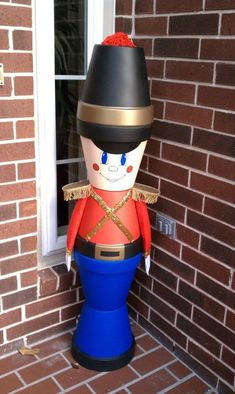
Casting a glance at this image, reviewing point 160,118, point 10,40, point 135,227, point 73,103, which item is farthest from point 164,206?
point 10,40

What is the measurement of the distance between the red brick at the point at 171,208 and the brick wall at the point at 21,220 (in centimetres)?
62

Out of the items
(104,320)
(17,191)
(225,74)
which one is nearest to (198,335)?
(104,320)

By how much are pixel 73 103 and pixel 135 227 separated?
0.77 m

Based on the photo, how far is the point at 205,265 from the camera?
2082 millimetres

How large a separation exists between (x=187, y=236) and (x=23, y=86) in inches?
40.7

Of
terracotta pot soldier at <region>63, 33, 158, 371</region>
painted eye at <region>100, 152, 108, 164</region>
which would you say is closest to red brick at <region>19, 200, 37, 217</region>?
terracotta pot soldier at <region>63, 33, 158, 371</region>

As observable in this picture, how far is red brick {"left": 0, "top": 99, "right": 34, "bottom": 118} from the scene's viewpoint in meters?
2.02

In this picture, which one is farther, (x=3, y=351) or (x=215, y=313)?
(x=3, y=351)

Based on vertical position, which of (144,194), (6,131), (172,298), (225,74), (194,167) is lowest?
(172,298)

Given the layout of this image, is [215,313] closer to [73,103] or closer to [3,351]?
[3,351]

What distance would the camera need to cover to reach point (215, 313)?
208 cm

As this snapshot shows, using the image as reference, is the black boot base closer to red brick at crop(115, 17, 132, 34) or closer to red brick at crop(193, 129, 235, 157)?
red brick at crop(193, 129, 235, 157)

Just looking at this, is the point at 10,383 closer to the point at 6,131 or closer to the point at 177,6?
the point at 6,131

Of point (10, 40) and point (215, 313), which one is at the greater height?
point (10, 40)
